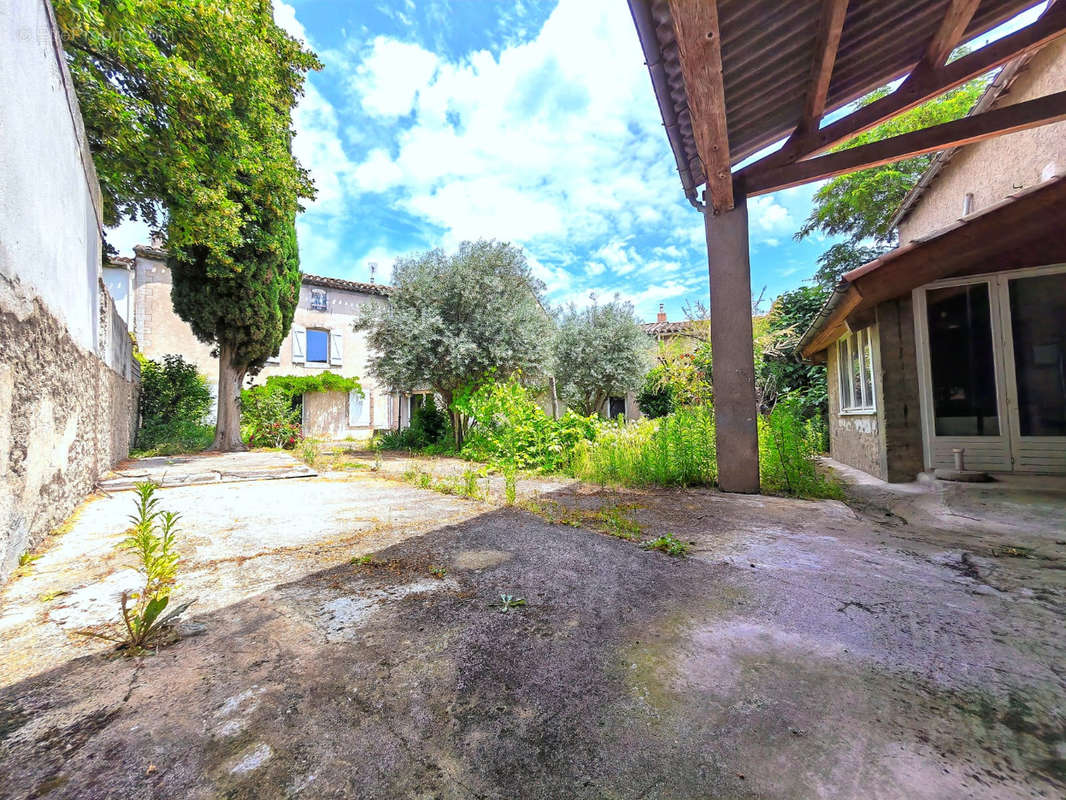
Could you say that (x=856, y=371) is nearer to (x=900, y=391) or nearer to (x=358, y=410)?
(x=900, y=391)

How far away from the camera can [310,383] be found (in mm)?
14273

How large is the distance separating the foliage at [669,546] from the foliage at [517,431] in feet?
11.7

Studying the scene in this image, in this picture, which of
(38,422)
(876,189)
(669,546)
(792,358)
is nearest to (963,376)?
(669,546)

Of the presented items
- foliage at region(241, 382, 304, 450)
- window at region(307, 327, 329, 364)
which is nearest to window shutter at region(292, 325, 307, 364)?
window at region(307, 327, 329, 364)

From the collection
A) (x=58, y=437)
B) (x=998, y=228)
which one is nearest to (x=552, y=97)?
(x=998, y=228)

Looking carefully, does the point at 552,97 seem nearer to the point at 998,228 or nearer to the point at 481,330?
the point at 481,330

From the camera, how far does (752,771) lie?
0.88 m

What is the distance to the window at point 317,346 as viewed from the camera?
15.5m

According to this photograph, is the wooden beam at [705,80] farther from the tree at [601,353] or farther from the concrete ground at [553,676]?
the tree at [601,353]

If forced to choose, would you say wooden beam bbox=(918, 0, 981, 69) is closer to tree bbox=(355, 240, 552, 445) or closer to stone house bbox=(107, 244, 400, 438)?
tree bbox=(355, 240, 552, 445)

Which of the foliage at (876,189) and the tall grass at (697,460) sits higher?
the foliage at (876,189)

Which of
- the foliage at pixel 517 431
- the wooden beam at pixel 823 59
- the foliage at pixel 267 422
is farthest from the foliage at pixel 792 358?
the foliage at pixel 267 422

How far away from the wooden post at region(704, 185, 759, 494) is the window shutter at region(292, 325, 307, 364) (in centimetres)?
1462

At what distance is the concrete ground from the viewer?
873 millimetres
